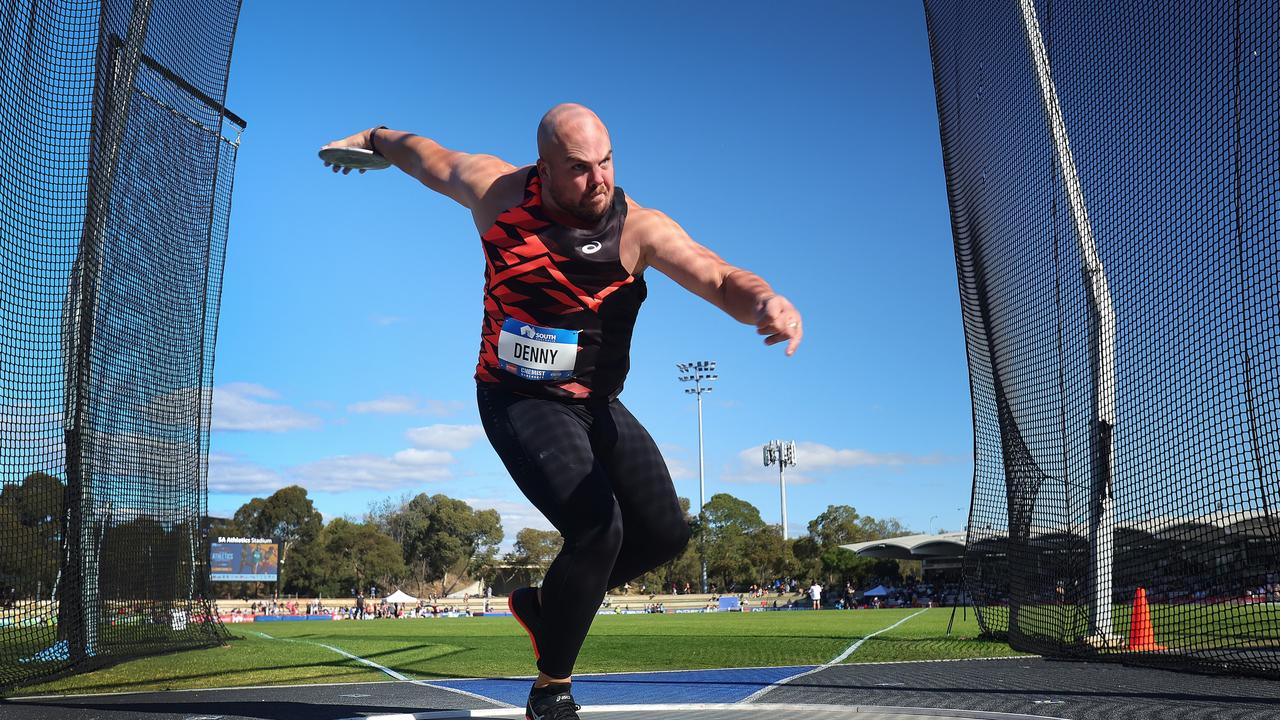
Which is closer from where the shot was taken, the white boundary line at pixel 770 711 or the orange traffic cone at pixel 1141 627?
the white boundary line at pixel 770 711

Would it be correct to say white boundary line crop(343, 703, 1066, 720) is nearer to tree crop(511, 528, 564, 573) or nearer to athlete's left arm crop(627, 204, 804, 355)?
athlete's left arm crop(627, 204, 804, 355)

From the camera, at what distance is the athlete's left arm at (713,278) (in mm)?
2287

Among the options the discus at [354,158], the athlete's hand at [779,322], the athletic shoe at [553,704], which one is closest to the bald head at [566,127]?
the athlete's hand at [779,322]

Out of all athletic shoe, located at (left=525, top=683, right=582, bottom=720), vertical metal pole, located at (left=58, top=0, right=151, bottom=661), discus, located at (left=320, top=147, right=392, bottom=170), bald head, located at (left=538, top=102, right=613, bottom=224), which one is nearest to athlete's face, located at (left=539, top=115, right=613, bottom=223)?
bald head, located at (left=538, top=102, right=613, bottom=224)

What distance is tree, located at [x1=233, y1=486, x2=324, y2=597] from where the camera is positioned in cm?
8275

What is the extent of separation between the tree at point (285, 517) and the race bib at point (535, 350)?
85.7 metres

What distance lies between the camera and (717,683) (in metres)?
5.42

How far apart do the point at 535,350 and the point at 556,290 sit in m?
0.19

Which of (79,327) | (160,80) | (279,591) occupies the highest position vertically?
(160,80)

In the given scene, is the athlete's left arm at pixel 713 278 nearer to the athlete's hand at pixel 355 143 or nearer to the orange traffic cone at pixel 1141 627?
the athlete's hand at pixel 355 143

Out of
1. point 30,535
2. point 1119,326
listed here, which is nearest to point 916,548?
point 1119,326

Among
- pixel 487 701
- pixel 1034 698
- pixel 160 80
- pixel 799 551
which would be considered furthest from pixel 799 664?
pixel 799 551

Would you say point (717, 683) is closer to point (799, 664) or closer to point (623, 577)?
point (799, 664)

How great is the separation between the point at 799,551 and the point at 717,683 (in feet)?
202
